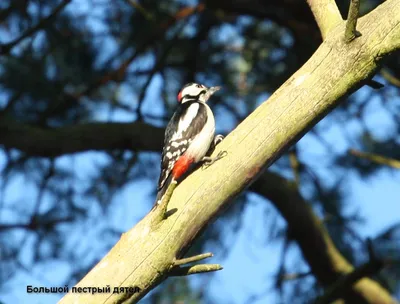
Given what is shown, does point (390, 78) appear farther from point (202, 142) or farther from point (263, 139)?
point (263, 139)

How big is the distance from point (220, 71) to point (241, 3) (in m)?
0.69

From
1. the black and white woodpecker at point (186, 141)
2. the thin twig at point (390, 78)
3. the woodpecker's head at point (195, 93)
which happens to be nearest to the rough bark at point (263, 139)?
the black and white woodpecker at point (186, 141)

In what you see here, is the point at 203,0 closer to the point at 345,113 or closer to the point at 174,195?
the point at 345,113

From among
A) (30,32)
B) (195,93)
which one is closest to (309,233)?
(195,93)

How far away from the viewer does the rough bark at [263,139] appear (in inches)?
88.0

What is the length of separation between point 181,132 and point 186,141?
11 cm

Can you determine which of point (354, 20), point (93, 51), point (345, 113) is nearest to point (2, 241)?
point (93, 51)

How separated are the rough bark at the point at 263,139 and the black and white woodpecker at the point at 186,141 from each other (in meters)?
0.30

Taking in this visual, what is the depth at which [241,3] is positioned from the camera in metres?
4.64

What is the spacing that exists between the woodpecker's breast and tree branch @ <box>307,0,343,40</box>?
631 mm

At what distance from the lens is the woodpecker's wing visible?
2.96m

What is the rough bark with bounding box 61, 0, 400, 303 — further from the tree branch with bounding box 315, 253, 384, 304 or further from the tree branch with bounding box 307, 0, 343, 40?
the tree branch with bounding box 315, 253, 384, 304

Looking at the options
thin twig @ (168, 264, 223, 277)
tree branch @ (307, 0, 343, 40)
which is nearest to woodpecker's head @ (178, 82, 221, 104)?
tree branch @ (307, 0, 343, 40)

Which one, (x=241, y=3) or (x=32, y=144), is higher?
(x=241, y=3)
